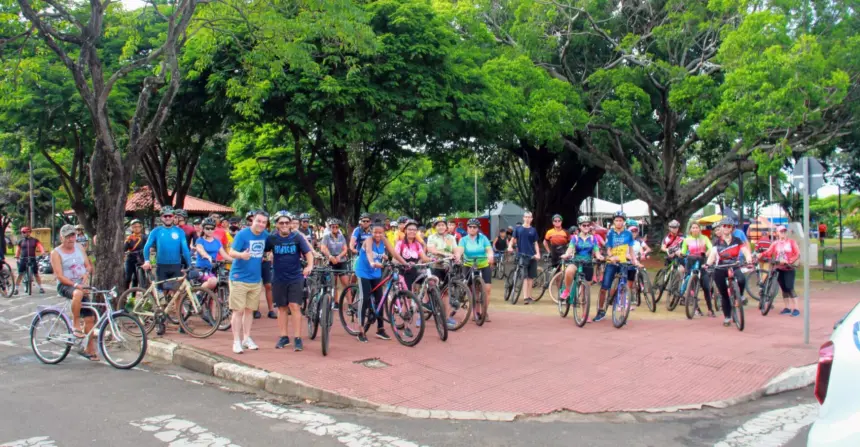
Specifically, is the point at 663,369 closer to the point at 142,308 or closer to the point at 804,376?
the point at 804,376

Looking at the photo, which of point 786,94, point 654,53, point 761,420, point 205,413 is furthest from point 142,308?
point 654,53

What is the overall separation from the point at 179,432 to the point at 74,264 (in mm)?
4087

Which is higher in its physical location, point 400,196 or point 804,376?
point 400,196

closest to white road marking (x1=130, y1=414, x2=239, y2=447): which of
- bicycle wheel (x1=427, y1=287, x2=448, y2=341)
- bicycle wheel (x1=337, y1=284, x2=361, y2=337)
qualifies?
bicycle wheel (x1=337, y1=284, x2=361, y2=337)

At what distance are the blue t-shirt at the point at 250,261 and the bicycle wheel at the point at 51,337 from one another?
86.1 inches

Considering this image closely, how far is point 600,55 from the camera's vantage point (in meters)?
24.4

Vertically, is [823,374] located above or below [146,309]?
above

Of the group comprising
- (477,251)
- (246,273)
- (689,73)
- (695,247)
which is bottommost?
(246,273)

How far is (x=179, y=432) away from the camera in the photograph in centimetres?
527

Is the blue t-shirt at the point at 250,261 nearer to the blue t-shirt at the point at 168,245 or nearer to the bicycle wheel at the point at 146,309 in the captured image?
the bicycle wheel at the point at 146,309

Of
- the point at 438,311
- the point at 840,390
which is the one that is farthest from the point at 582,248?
the point at 840,390

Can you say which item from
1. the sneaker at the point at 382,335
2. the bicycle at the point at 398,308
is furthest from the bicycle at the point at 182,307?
the sneaker at the point at 382,335

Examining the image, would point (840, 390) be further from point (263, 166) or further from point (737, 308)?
point (263, 166)

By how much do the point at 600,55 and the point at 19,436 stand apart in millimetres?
23173
